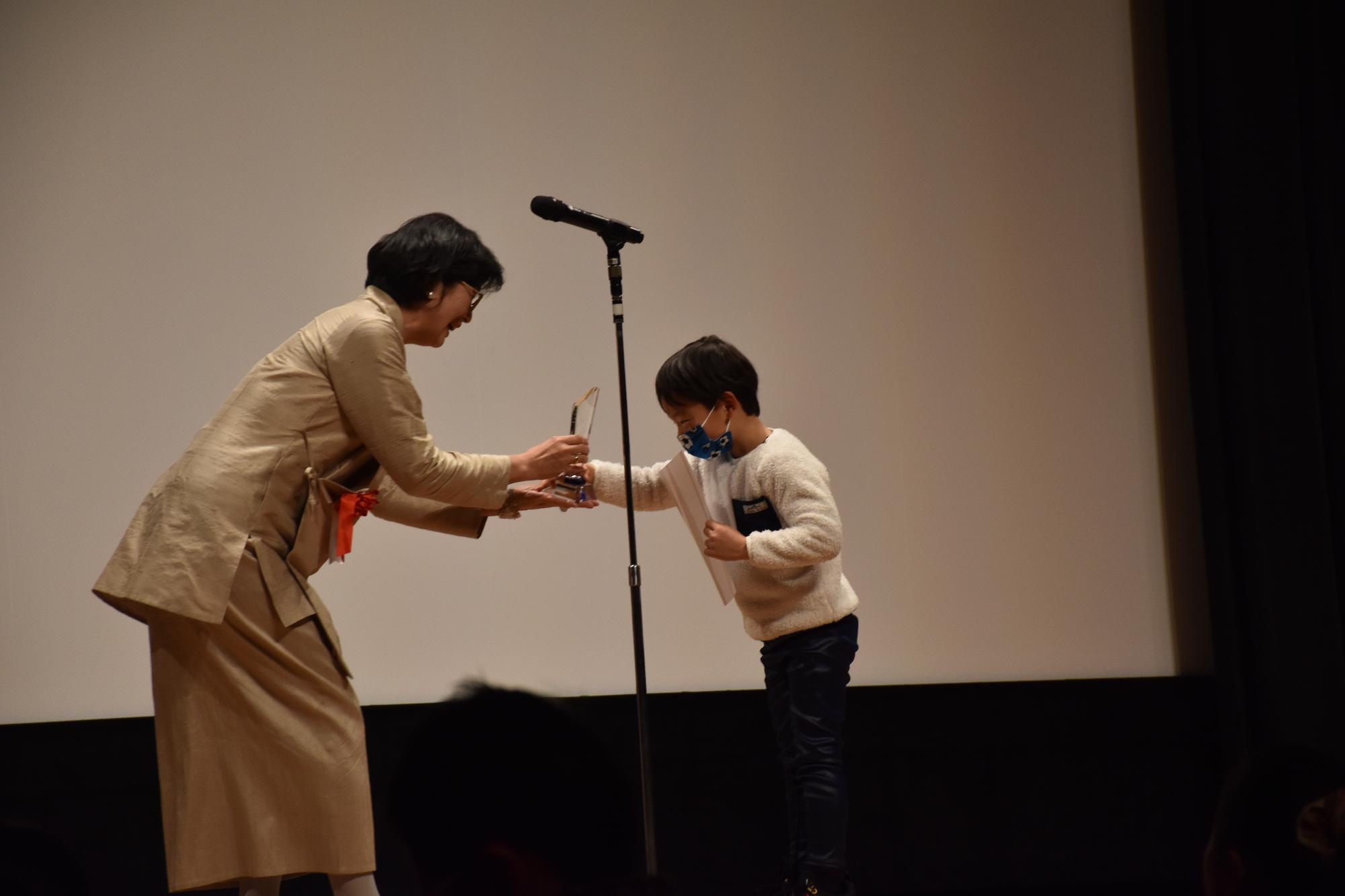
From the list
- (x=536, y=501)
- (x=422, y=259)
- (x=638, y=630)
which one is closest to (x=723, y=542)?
(x=638, y=630)

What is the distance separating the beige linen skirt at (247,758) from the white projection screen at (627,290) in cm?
117

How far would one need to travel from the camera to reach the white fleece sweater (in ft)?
7.98

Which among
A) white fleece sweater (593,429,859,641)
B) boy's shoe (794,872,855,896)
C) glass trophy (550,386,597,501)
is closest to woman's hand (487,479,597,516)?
glass trophy (550,386,597,501)

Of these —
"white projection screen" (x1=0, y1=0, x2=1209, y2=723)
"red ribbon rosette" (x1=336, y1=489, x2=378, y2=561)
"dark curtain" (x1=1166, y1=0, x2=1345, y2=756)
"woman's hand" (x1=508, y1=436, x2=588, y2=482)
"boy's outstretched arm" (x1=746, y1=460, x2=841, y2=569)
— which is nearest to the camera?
"red ribbon rosette" (x1=336, y1=489, x2=378, y2=561)

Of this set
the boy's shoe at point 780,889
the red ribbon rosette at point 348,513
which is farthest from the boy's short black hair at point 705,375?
the boy's shoe at point 780,889

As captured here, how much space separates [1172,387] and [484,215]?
2169 millimetres

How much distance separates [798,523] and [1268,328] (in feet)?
5.78

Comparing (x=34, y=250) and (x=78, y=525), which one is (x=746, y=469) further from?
(x=34, y=250)

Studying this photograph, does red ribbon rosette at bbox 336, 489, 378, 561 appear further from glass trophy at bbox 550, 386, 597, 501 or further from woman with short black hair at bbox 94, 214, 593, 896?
glass trophy at bbox 550, 386, 597, 501

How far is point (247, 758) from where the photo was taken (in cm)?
191

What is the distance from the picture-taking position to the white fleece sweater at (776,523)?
2.43 metres

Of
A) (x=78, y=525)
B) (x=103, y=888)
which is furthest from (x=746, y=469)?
(x=103, y=888)

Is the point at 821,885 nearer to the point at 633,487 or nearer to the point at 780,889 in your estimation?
the point at 780,889

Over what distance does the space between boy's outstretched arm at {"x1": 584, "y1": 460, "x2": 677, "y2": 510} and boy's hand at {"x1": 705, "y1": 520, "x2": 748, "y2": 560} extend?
0.21 meters
